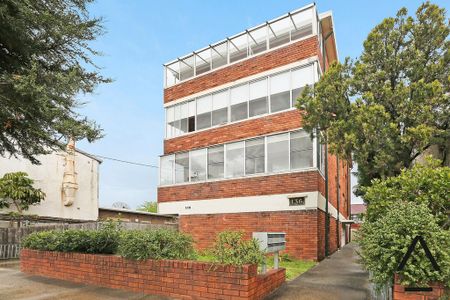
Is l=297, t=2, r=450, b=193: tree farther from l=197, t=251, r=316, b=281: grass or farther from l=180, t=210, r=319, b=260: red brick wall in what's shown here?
l=180, t=210, r=319, b=260: red brick wall

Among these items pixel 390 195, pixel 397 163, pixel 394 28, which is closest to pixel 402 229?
pixel 390 195

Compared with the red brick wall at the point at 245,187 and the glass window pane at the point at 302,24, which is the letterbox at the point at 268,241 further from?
the glass window pane at the point at 302,24

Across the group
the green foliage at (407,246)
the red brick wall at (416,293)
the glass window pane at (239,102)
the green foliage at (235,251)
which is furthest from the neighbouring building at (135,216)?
the red brick wall at (416,293)

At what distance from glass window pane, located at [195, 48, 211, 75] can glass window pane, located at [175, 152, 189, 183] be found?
4690mm

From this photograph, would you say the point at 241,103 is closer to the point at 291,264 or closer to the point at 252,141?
the point at 252,141

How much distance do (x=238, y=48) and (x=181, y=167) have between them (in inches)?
269

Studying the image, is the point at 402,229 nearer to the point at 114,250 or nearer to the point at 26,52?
the point at 114,250

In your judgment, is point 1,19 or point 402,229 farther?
point 1,19

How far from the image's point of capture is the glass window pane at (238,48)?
18.3m

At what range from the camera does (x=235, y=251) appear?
6.41 metres

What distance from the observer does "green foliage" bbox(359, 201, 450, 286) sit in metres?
4.69

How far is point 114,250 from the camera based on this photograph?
8.79m

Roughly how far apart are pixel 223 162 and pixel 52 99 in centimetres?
1094

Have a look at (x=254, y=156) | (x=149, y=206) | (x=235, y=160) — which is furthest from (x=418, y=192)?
(x=149, y=206)
